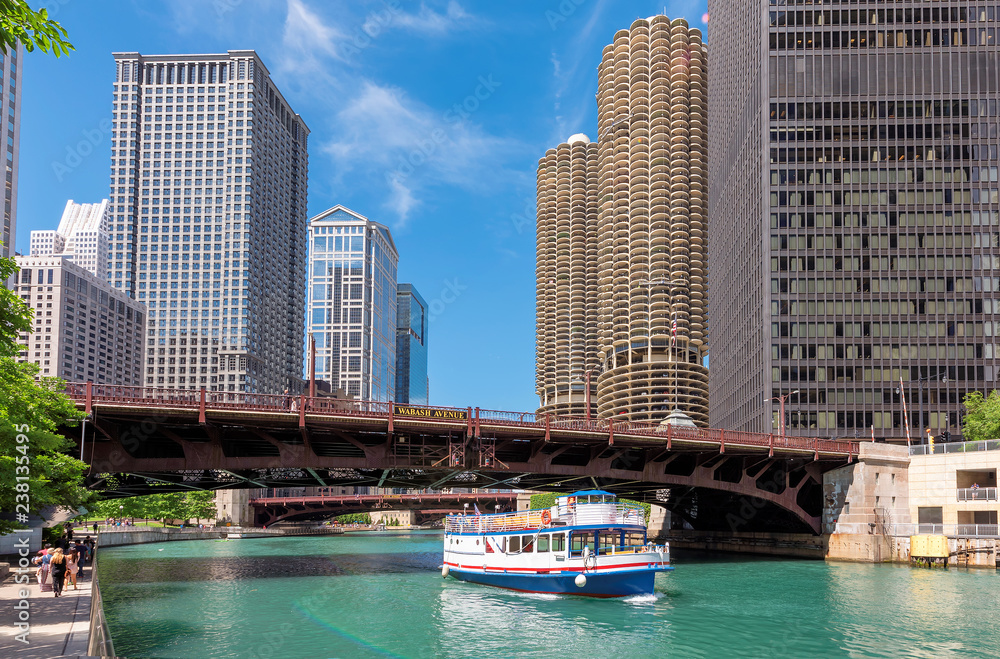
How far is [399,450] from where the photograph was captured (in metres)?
65.1

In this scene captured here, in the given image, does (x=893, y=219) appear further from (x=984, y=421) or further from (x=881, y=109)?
(x=984, y=421)

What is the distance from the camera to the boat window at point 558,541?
5272cm

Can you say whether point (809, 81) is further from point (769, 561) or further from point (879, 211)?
point (769, 561)

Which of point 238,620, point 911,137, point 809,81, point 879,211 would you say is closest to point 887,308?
point 879,211

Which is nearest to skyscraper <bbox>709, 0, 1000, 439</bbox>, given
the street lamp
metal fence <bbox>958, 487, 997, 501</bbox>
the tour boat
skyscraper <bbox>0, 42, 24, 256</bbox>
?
the street lamp

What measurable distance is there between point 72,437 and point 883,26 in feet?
425

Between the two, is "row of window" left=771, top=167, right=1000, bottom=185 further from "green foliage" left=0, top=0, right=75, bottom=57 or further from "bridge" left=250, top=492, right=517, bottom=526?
"green foliage" left=0, top=0, right=75, bottom=57

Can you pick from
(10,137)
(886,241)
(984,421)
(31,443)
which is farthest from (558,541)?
(10,137)

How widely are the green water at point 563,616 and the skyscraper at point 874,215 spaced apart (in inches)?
2473

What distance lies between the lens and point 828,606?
46969 millimetres

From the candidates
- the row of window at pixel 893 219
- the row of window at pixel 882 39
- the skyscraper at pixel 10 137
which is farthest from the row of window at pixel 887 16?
the skyscraper at pixel 10 137

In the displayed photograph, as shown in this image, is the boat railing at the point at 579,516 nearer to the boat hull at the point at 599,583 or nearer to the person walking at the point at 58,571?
the boat hull at the point at 599,583

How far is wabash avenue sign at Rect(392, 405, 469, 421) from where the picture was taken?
2403 inches

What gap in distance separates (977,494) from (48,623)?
232 ft
